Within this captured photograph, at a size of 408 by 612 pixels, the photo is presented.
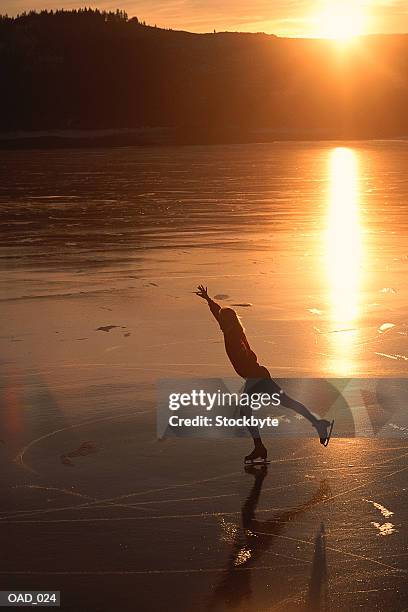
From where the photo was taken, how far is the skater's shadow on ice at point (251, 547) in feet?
23.0

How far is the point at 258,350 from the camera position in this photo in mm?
13938

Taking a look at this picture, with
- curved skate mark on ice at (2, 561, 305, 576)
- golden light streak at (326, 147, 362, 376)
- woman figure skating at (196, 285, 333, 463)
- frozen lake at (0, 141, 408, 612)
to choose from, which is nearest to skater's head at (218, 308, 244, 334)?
woman figure skating at (196, 285, 333, 463)

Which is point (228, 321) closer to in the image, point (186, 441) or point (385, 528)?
point (186, 441)

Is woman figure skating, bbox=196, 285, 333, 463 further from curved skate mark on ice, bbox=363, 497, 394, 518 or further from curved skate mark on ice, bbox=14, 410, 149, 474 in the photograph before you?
curved skate mark on ice, bbox=14, 410, 149, 474

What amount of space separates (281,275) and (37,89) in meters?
140

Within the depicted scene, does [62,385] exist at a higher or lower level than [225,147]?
lower

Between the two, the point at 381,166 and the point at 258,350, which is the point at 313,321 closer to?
the point at 258,350

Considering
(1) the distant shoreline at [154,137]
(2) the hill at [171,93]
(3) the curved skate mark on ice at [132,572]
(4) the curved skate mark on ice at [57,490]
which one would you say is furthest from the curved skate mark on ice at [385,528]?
(2) the hill at [171,93]

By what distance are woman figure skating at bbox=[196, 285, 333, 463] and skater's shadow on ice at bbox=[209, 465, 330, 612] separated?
0.37 m

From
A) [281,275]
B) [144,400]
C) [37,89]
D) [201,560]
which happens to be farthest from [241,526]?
[37,89]

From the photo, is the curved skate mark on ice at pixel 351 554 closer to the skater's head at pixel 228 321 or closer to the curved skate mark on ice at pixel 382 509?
the curved skate mark on ice at pixel 382 509

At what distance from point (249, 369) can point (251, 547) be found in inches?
75.5

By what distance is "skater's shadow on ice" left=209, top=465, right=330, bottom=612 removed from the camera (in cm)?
700

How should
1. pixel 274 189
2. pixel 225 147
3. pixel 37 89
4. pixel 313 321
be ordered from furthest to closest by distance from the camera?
pixel 37 89, pixel 225 147, pixel 274 189, pixel 313 321
